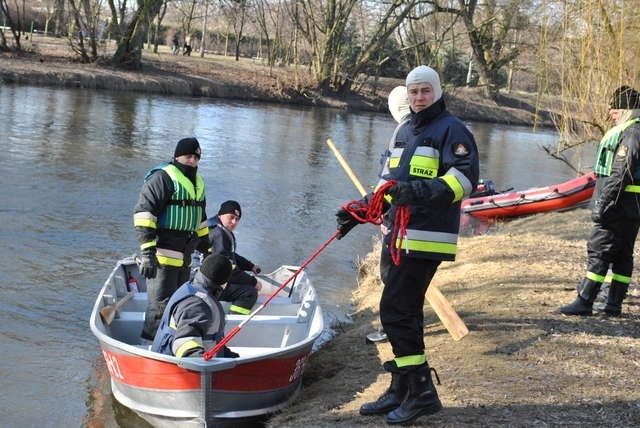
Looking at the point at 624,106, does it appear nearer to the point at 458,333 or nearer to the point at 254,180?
the point at 458,333

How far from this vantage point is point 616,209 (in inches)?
249

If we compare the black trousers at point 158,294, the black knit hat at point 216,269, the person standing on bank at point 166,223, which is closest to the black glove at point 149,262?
the person standing on bank at point 166,223

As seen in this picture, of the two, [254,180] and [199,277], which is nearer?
[199,277]

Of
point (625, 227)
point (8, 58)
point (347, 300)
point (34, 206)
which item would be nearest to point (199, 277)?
Result: point (625, 227)

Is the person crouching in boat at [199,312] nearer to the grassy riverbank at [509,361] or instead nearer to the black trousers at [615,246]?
the grassy riverbank at [509,361]

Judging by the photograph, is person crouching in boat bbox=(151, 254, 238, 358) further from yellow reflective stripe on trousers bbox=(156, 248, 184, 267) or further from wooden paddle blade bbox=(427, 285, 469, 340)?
wooden paddle blade bbox=(427, 285, 469, 340)

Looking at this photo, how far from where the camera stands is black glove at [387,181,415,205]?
14.3 feet

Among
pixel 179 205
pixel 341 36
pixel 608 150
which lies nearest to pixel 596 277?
pixel 608 150

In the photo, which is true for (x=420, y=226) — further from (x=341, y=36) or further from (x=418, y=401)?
(x=341, y=36)

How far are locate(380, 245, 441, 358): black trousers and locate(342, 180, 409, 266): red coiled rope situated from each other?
0.28 ft

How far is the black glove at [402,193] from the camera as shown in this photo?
14.3 feet

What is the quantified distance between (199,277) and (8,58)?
29.3 metres

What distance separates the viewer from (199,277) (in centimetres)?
524

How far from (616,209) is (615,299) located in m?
0.77
